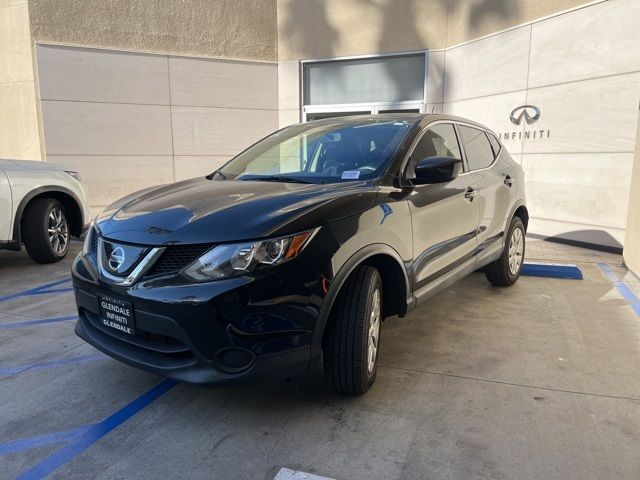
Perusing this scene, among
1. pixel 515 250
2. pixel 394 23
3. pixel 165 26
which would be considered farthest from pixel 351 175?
pixel 165 26

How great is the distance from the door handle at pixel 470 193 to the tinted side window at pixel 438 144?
0.30 meters

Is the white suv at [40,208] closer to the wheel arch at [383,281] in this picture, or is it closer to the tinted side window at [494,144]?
the wheel arch at [383,281]

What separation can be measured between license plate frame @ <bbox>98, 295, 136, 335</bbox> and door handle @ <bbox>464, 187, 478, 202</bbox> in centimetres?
260

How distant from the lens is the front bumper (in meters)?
2.40

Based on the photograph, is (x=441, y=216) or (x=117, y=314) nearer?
(x=117, y=314)

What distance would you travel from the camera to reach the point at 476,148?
4590 millimetres

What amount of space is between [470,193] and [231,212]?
220 cm

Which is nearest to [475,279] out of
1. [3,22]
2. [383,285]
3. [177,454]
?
[383,285]

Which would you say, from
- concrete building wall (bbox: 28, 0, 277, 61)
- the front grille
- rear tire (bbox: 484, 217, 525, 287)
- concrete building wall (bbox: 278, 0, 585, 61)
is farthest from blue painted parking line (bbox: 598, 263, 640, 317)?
concrete building wall (bbox: 28, 0, 277, 61)

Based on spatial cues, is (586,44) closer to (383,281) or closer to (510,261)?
(510,261)

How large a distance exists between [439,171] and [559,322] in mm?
2029

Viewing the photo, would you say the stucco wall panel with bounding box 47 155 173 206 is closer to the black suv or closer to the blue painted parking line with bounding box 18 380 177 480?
the black suv

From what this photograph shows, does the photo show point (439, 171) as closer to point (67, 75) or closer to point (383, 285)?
point (383, 285)

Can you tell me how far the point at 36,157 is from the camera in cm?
969
